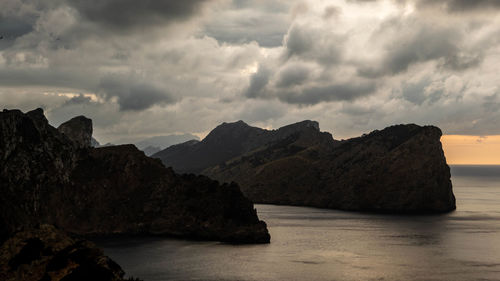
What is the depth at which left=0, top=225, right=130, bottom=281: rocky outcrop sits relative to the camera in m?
69.9

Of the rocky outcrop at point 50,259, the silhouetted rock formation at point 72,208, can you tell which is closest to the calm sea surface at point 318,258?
the silhouetted rock formation at point 72,208

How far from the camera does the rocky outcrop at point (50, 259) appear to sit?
229ft

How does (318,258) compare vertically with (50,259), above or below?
below

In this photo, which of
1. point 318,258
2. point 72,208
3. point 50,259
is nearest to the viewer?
point 50,259

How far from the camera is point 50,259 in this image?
72.1m

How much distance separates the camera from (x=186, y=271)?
430ft

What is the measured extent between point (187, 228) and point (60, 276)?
122 m

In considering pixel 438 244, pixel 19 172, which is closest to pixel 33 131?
pixel 19 172

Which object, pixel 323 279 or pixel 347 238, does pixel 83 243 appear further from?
pixel 347 238

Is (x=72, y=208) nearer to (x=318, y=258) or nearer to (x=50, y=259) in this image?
(x=318, y=258)

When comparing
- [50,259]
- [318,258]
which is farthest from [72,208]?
[50,259]

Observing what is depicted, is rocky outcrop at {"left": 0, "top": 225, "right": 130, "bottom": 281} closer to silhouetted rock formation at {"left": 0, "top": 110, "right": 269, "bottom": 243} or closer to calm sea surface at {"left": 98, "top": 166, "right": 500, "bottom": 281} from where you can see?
calm sea surface at {"left": 98, "top": 166, "right": 500, "bottom": 281}

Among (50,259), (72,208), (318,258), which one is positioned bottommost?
(318,258)

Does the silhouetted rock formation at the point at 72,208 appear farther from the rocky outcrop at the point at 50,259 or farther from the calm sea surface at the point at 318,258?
the rocky outcrop at the point at 50,259
